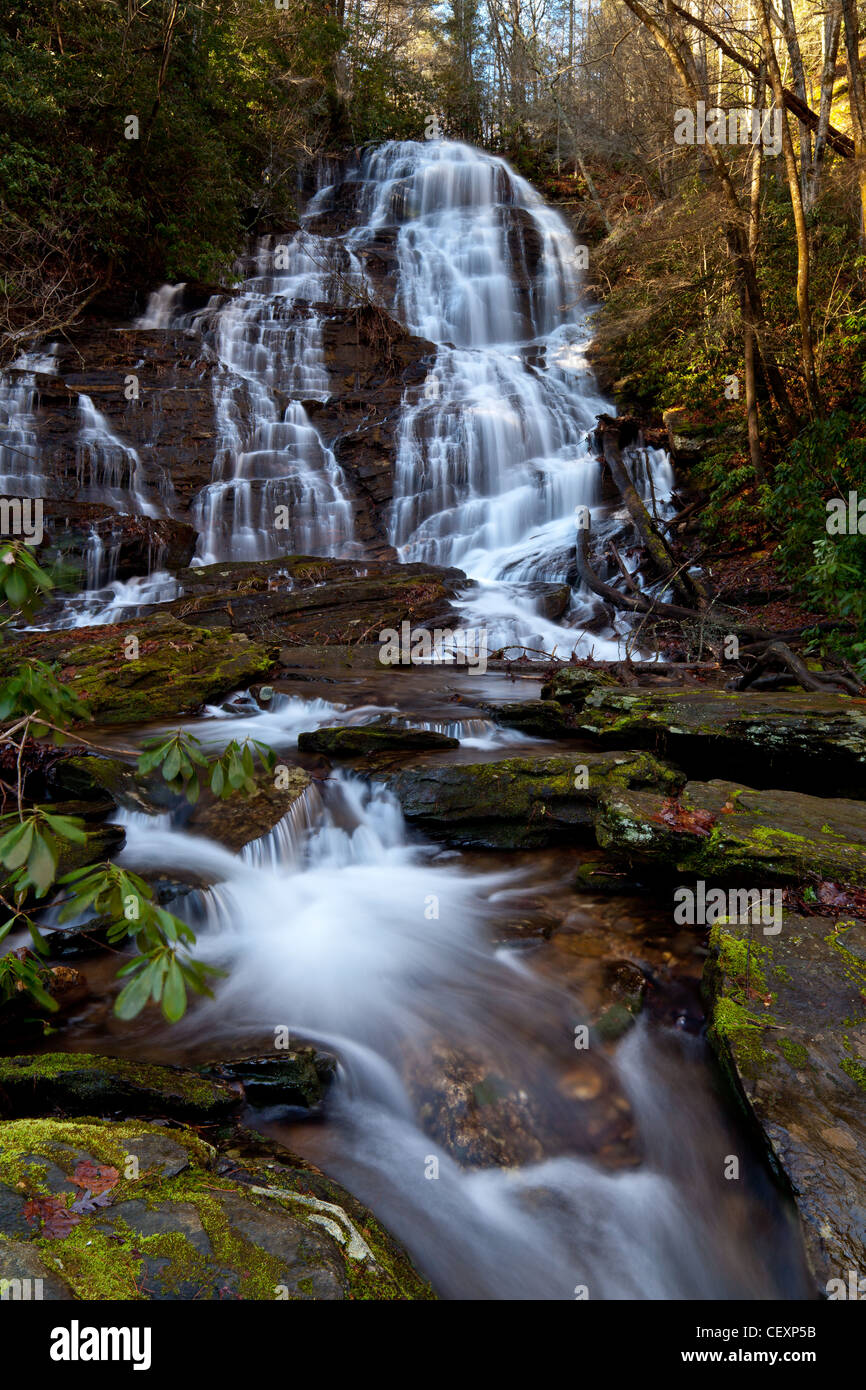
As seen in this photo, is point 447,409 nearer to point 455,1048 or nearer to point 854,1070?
point 455,1048

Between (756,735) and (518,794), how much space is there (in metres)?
1.78

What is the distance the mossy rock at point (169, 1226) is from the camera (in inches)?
66.9

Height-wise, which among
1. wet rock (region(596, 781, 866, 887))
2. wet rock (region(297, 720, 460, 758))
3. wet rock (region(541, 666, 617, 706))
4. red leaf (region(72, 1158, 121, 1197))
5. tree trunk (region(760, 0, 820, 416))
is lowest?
red leaf (region(72, 1158, 121, 1197))

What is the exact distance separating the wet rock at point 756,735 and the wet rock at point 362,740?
151cm

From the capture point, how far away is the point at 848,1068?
2645 millimetres

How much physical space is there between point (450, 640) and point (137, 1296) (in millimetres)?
9227

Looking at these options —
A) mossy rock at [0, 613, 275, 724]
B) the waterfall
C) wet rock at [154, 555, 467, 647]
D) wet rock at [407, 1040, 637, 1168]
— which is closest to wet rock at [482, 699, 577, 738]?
mossy rock at [0, 613, 275, 724]

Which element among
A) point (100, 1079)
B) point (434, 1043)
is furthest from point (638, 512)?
point (100, 1079)

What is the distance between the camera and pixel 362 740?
20.6 feet

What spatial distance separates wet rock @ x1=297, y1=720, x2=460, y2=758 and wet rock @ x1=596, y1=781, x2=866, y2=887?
86.8 inches

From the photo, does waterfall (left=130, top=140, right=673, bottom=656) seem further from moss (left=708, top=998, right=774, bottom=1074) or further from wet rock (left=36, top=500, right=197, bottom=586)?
moss (left=708, top=998, right=774, bottom=1074)

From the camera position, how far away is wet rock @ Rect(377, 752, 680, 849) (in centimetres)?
511

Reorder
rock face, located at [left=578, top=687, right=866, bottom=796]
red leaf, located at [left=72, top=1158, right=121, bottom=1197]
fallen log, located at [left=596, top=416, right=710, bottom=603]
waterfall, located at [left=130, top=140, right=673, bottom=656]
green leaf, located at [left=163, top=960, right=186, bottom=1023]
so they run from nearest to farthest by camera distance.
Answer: green leaf, located at [left=163, top=960, right=186, bottom=1023] < red leaf, located at [left=72, top=1158, right=121, bottom=1197] < rock face, located at [left=578, top=687, right=866, bottom=796] < fallen log, located at [left=596, top=416, right=710, bottom=603] < waterfall, located at [left=130, top=140, right=673, bottom=656]
